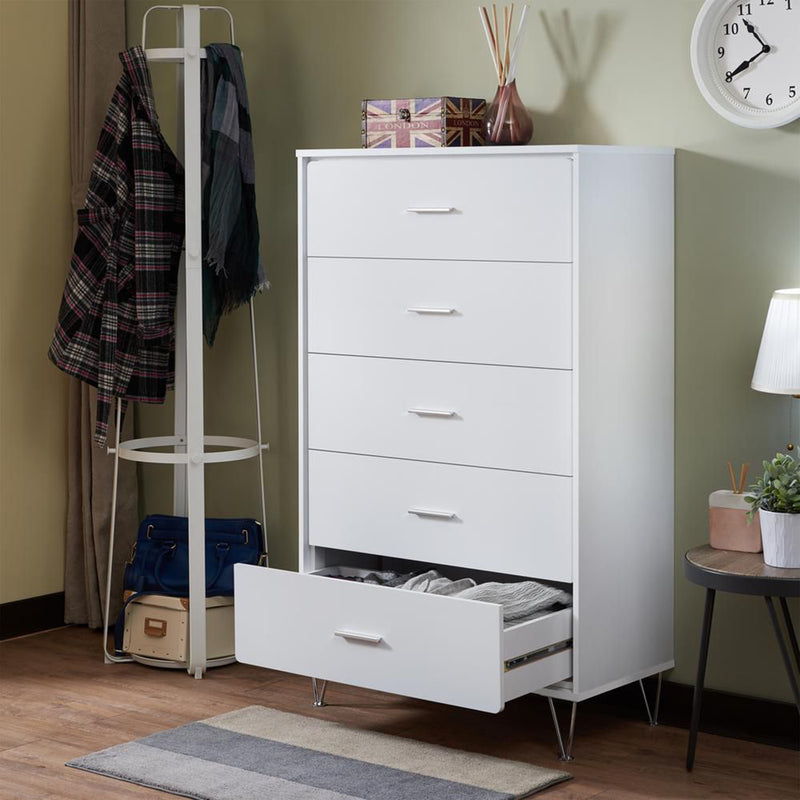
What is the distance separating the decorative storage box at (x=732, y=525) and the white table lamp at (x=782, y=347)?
10.0 inches

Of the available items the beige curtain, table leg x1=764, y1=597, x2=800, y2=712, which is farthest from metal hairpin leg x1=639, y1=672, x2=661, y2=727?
the beige curtain

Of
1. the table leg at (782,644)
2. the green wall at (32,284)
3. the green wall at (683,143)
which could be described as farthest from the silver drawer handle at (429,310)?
the green wall at (32,284)

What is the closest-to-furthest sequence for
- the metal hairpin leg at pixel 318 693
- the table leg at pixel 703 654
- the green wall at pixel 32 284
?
the table leg at pixel 703 654
the metal hairpin leg at pixel 318 693
the green wall at pixel 32 284

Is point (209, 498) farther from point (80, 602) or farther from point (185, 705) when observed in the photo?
point (185, 705)

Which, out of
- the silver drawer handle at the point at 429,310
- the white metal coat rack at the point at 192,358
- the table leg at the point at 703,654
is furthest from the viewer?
the white metal coat rack at the point at 192,358

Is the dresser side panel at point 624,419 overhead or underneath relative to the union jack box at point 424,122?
underneath

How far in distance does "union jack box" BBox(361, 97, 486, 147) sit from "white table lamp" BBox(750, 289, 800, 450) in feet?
2.68

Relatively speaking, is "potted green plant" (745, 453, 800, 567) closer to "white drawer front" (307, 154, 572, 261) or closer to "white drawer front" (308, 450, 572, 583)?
"white drawer front" (308, 450, 572, 583)

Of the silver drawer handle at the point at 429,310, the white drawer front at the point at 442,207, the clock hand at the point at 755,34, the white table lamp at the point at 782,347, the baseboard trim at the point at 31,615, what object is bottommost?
the baseboard trim at the point at 31,615

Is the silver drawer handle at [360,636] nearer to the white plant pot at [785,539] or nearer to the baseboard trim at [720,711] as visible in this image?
the baseboard trim at [720,711]

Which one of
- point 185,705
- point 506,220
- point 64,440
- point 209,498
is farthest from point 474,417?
point 64,440

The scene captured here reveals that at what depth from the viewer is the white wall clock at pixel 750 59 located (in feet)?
9.03

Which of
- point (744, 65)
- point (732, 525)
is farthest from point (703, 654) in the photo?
point (744, 65)

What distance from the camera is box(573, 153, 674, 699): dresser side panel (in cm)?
271
